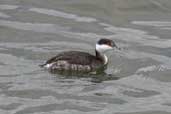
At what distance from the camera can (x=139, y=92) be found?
562 inches

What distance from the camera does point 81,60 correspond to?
16.2 metres

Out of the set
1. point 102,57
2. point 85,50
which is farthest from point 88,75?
point 85,50

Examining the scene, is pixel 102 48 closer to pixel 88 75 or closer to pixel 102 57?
pixel 102 57

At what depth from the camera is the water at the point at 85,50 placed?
1343 cm

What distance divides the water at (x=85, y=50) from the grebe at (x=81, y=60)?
11.5 inches

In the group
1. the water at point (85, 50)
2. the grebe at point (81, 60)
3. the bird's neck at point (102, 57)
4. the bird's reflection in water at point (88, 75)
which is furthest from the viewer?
the bird's neck at point (102, 57)

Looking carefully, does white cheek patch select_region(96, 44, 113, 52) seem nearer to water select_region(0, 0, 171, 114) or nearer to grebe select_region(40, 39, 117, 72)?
grebe select_region(40, 39, 117, 72)

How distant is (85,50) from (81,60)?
4.73ft

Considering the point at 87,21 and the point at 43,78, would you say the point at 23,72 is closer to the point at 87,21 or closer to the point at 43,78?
the point at 43,78

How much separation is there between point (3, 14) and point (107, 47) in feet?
13.6

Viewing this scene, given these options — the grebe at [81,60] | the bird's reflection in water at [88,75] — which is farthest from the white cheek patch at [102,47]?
the bird's reflection in water at [88,75]

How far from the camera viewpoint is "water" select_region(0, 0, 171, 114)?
13.4 m

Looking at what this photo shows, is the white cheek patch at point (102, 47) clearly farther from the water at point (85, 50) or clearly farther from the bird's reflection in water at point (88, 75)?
the bird's reflection in water at point (88, 75)

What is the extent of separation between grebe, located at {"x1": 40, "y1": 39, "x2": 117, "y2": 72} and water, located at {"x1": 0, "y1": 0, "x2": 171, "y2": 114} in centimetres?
29
